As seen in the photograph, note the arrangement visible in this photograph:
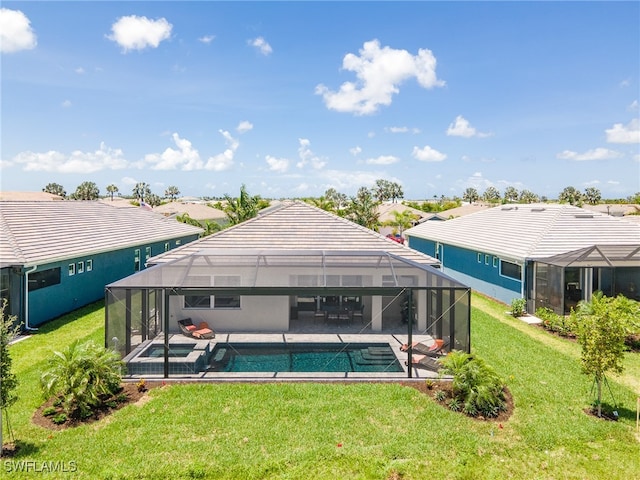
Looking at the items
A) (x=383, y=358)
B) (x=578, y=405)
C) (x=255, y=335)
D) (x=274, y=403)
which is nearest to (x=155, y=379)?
(x=274, y=403)

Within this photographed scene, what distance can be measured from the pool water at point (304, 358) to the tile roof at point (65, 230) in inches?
374

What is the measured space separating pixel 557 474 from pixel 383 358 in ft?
21.1

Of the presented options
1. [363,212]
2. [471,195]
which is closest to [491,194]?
[471,195]

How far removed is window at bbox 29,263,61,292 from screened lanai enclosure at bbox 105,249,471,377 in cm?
549

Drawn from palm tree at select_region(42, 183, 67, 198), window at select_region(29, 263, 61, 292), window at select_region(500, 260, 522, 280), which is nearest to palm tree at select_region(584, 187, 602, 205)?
window at select_region(500, 260, 522, 280)

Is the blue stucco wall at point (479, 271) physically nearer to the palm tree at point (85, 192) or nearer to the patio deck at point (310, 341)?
the patio deck at point (310, 341)

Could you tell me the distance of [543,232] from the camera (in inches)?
858

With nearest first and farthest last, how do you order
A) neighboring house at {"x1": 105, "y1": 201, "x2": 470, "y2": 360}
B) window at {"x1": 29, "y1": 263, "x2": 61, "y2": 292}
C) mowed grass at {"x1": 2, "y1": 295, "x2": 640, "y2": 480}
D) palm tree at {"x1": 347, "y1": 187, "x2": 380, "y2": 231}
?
mowed grass at {"x1": 2, "y1": 295, "x2": 640, "y2": 480} → neighboring house at {"x1": 105, "y1": 201, "x2": 470, "y2": 360} → window at {"x1": 29, "y1": 263, "x2": 61, "y2": 292} → palm tree at {"x1": 347, "y1": 187, "x2": 380, "y2": 231}

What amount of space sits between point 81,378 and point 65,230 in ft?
47.9

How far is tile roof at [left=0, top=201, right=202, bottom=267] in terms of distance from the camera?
17203 millimetres

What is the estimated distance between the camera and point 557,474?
24.9 ft

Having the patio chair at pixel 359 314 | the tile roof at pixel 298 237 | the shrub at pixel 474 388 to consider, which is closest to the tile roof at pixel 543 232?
the tile roof at pixel 298 237

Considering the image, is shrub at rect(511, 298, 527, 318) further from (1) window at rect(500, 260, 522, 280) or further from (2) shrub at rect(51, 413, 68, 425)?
(2) shrub at rect(51, 413, 68, 425)

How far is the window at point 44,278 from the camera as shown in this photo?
54.8ft
